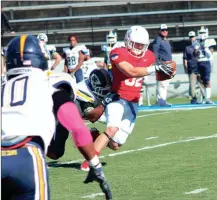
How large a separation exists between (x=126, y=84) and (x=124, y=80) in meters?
0.05

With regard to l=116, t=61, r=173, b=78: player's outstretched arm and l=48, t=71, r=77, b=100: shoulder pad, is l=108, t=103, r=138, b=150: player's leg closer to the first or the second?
l=116, t=61, r=173, b=78: player's outstretched arm

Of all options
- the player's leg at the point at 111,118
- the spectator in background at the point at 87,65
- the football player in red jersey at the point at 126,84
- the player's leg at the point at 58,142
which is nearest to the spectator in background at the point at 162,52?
the spectator in background at the point at 87,65

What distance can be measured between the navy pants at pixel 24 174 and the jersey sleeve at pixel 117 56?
4.52 m

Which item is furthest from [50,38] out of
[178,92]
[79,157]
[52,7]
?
[79,157]

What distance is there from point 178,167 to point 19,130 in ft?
14.2

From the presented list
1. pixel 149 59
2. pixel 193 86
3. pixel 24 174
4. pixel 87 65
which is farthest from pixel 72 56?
pixel 24 174

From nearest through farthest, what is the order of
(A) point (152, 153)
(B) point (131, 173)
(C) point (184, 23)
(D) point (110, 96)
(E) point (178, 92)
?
1. (B) point (131, 173)
2. (D) point (110, 96)
3. (A) point (152, 153)
4. (E) point (178, 92)
5. (C) point (184, 23)

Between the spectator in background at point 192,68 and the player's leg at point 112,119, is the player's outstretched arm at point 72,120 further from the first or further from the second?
the spectator in background at point 192,68

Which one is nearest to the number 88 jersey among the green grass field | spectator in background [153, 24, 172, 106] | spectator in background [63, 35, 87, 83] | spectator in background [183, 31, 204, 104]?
spectator in background [63, 35, 87, 83]

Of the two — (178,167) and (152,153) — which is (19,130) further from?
(152,153)

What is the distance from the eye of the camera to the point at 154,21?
23.0 metres

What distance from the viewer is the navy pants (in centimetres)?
407

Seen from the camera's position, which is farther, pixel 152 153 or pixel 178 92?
pixel 178 92

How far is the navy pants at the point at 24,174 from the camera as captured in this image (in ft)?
13.3
